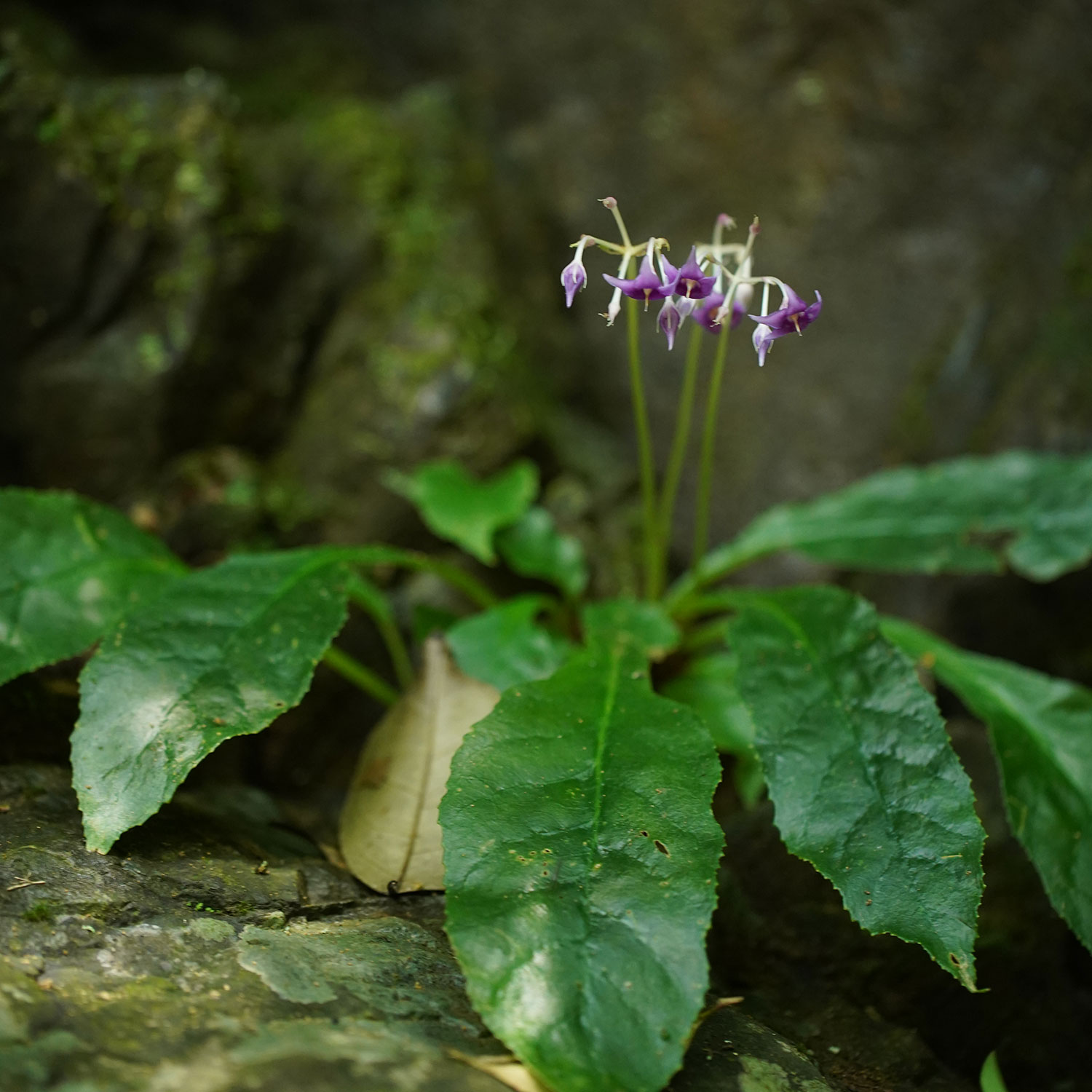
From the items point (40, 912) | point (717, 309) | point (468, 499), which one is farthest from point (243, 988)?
point (468, 499)

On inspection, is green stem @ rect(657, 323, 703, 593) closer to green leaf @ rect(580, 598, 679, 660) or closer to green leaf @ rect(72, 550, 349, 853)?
green leaf @ rect(580, 598, 679, 660)

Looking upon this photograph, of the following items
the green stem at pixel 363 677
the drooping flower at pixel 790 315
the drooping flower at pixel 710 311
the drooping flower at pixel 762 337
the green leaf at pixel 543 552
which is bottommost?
the green stem at pixel 363 677

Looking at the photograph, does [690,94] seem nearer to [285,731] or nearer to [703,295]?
[703,295]

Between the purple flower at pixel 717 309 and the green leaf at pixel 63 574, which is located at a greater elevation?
the purple flower at pixel 717 309

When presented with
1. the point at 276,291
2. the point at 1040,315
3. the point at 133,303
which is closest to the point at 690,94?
the point at 1040,315

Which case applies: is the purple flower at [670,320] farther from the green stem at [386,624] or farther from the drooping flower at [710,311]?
the green stem at [386,624]

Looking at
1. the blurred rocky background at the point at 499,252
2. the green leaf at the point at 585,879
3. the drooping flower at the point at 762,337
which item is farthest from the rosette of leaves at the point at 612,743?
the drooping flower at the point at 762,337

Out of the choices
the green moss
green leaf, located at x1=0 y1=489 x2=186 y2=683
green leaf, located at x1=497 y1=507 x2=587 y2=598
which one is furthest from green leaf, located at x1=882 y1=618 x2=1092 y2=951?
green leaf, located at x1=0 y1=489 x2=186 y2=683

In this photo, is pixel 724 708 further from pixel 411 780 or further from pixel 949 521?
pixel 949 521
